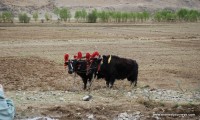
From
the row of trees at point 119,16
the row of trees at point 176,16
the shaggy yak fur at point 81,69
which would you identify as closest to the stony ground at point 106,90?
the shaggy yak fur at point 81,69

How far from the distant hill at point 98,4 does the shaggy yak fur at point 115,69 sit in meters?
109

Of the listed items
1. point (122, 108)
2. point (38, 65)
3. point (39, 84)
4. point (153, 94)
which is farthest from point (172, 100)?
point (38, 65)

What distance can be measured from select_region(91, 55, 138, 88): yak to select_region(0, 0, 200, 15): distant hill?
4288 inches

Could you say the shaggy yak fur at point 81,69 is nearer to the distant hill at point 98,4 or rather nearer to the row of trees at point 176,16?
the row of trees at point 176,16

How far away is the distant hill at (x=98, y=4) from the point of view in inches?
4898

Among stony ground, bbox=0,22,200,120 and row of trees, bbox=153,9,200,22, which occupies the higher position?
stony ground, bbox=0,22,200,120

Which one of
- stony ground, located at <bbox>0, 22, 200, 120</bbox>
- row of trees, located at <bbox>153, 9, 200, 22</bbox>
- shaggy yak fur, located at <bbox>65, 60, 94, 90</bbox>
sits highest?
shaggy yak fur, located at <bbox>65, 60, 94, 90</bbox>

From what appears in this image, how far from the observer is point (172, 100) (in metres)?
10.5

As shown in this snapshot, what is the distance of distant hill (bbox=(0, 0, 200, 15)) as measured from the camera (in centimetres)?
12441

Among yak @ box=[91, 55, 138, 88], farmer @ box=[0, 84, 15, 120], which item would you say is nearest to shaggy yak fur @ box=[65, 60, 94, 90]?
yak @ box=[91, 55, 138, 88]

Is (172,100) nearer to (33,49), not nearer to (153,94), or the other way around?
(153,94)

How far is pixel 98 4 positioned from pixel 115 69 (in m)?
139

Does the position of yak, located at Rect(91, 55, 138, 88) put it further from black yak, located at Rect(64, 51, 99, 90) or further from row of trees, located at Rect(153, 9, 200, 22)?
row of trees, located at Rect(153, 9, 200, 22)

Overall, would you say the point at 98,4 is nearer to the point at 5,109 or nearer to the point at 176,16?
the point at 176,16
